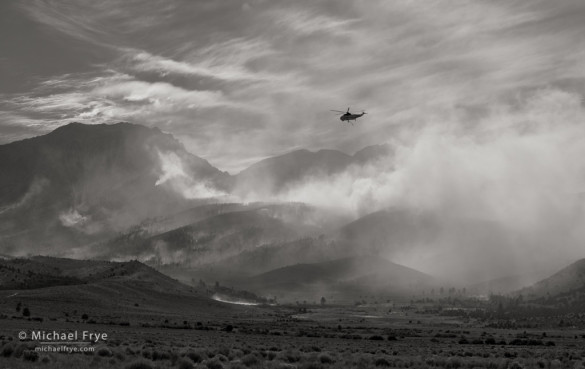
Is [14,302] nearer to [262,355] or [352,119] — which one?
[352,119]

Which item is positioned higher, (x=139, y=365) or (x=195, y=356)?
(x=139, y=365)

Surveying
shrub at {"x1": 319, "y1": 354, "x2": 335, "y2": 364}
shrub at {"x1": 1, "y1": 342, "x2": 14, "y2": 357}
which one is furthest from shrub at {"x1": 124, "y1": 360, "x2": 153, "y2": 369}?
shrub at {"x1": 319, "y1": 354, "x2": 335, "y2": 364}

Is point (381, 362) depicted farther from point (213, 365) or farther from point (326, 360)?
point (213, 365)

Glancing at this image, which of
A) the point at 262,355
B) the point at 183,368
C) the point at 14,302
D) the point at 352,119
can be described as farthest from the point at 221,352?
the point at 14,302

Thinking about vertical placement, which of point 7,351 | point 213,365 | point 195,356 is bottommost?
point 213,365

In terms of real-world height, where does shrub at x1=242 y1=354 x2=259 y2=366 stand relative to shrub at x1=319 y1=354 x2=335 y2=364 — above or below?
above

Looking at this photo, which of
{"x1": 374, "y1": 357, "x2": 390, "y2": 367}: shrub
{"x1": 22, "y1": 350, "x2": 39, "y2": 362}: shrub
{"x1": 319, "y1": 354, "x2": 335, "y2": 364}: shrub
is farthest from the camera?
{"x1": 374, "y1": 357, "x2": 390, "y2": 367}: shrub

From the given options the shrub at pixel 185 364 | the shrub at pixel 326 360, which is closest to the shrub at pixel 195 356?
the shrub at pixel 185 364

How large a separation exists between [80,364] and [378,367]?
74.4 ft

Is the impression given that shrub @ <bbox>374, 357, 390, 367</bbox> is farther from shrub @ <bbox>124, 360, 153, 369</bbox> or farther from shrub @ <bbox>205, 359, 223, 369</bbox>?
shrub @ <bbox>124, 360, 153, 369</bbox>

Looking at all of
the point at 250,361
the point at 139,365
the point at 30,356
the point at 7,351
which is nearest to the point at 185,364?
the point at 139,365

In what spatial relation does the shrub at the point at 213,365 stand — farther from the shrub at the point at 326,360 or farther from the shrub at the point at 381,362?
the shrub at the point at 381,362

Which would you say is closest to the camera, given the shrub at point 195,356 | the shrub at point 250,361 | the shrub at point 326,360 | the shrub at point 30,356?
the shrub at point 30,356

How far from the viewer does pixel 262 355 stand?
5819 centimetres
